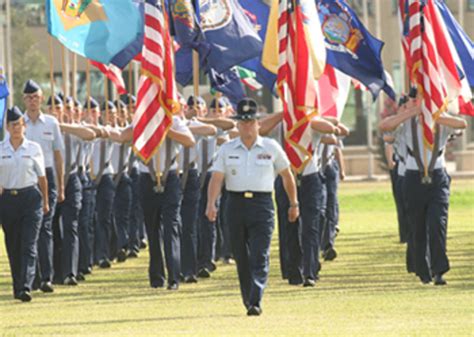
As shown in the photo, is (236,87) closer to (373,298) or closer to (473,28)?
(373,298)

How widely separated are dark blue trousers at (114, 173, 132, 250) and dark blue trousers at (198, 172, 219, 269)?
2.55 meters

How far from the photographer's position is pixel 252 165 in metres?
17.1

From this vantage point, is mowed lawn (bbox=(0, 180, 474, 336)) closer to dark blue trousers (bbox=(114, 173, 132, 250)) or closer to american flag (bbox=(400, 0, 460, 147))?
dark blue trousers (bbox=(114, 173, 132, 250))

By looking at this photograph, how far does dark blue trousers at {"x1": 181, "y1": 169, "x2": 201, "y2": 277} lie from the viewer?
21.6 meters

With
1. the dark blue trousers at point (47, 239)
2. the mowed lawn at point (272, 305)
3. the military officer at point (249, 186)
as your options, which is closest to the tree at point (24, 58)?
the mowed lawn at point (272, 305)

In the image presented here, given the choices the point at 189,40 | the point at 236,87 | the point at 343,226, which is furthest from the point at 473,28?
the point at 189,40

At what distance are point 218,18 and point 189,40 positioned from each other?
1.11 meters

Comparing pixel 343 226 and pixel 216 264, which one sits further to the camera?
pixel 343 226

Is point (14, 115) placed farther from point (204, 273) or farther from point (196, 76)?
point (204, 273)

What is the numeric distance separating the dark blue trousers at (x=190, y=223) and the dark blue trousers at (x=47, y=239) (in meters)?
1.66

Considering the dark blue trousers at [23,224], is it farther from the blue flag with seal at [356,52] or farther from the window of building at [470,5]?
the window of building at [470,5]

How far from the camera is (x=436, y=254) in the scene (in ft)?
65.5

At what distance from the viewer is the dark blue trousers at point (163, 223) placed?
65.9ft

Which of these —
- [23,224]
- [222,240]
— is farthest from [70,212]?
[222,240]
